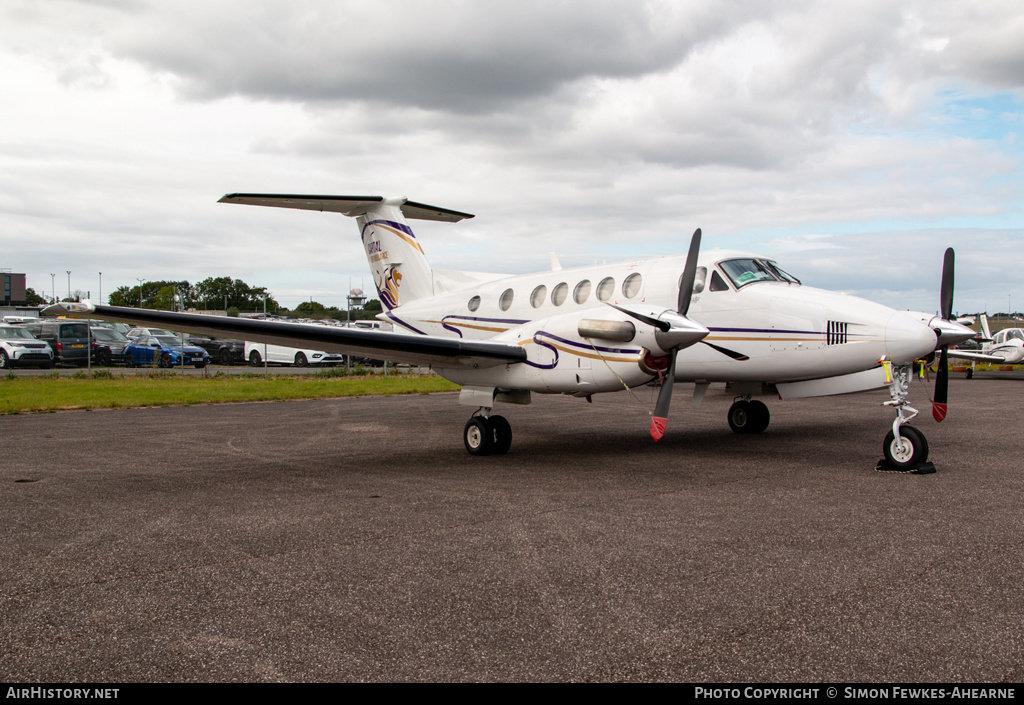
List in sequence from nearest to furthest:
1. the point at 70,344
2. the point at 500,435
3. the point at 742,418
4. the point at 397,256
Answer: the point at 500,435 → the point at 742,418 → the point at 397,256 → the point at 70,344

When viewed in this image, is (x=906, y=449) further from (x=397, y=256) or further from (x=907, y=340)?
(x=397, y=256)

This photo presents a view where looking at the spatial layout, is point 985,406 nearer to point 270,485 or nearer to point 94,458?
point 270,485

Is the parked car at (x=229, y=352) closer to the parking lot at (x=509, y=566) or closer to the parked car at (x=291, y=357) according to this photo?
the parked car at (x=291, y=357)

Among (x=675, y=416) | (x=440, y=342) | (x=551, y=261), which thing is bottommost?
(x=675, y=416)

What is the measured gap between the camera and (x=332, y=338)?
8891 mm

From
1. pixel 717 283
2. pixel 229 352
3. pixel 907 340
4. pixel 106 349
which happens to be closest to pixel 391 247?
pixel 717 283

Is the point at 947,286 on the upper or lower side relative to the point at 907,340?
upper

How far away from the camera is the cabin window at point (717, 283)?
952 centimetres

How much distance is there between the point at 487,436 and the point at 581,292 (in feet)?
9.08

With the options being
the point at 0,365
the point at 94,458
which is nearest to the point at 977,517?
the point at 94,458

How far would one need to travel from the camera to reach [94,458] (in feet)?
29.4

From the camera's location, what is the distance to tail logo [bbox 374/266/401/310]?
14.3 metres

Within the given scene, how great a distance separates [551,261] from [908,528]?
8607 millimetres
